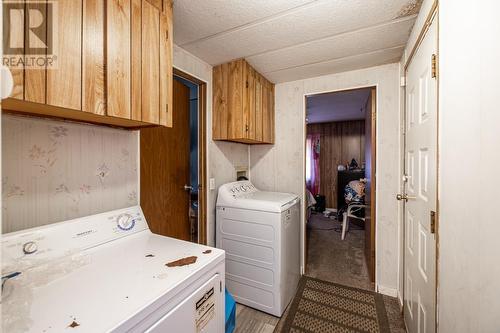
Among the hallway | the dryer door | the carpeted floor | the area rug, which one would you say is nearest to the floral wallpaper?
the dryer door

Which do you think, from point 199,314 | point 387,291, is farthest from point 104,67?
point 387,291

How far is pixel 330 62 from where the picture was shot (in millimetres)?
2090

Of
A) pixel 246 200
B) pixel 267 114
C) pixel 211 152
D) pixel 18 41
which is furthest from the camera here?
pixel 267 114

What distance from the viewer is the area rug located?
1.73m

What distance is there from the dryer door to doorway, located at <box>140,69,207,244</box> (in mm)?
903

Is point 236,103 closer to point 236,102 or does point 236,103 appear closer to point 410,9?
point 236,102

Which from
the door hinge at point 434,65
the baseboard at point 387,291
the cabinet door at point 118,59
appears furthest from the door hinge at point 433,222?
the cabinet door at point 118,59

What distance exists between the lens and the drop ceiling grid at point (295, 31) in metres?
1.36

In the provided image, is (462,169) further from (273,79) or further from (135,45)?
(273,79)

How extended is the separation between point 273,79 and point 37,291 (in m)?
2.44

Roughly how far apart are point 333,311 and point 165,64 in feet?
7.22

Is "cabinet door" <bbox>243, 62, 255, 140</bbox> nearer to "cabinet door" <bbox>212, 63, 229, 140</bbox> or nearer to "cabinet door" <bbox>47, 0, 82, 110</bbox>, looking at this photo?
"cabinet door" <bbox>212, 63, 229, 140</bbox>

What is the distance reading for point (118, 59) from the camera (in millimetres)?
1013

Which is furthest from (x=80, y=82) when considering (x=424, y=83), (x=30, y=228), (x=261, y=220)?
(x=424, y=83)
